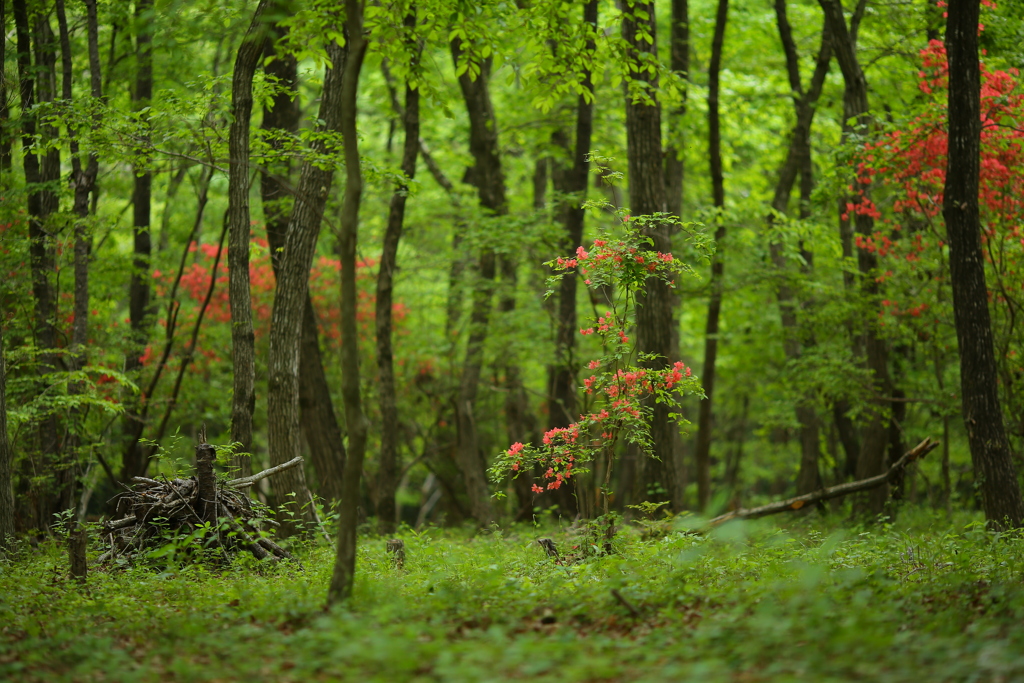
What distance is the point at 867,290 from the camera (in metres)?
13.1

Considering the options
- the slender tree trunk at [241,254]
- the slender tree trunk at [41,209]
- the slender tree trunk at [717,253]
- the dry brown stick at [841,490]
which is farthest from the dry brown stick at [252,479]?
the slender tree trunk at [717,253]

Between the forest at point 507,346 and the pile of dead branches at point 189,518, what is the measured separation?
0.13 feet

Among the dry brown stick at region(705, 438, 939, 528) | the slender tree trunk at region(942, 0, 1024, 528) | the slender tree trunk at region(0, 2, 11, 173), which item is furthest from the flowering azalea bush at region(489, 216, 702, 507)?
the slender tree trunk at region(0, 2, 11, 173)

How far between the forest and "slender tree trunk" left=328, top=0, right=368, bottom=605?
26 mm

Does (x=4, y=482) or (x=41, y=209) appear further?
(x=41, y=209)

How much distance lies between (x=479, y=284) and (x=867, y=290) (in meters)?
6.56

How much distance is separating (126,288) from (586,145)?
9622 millimetres

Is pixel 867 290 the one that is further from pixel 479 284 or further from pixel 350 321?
pixel 350 321

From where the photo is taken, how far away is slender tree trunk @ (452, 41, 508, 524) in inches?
572

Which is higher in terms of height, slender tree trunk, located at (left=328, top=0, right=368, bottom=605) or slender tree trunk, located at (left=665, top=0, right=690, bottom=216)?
slender tree trunk, located at (left=665, top=0, right=690, bottom=216)

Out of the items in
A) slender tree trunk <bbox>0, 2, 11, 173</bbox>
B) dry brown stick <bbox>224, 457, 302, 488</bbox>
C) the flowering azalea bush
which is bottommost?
dry brown stick <bbox>224, 457, 302, 488</bbox>

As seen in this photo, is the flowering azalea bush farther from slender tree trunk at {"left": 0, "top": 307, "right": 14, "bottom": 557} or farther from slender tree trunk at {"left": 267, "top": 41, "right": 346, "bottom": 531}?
slender tree trunk at {"left": 0, "top": 307, "right": 14, "bottom": 557}

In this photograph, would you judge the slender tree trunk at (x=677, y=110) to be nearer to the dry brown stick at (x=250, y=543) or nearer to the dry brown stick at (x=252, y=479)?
the dry brown stick at (x=252, y=479)

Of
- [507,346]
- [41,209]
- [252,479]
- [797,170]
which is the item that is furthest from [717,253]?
[41,209]
